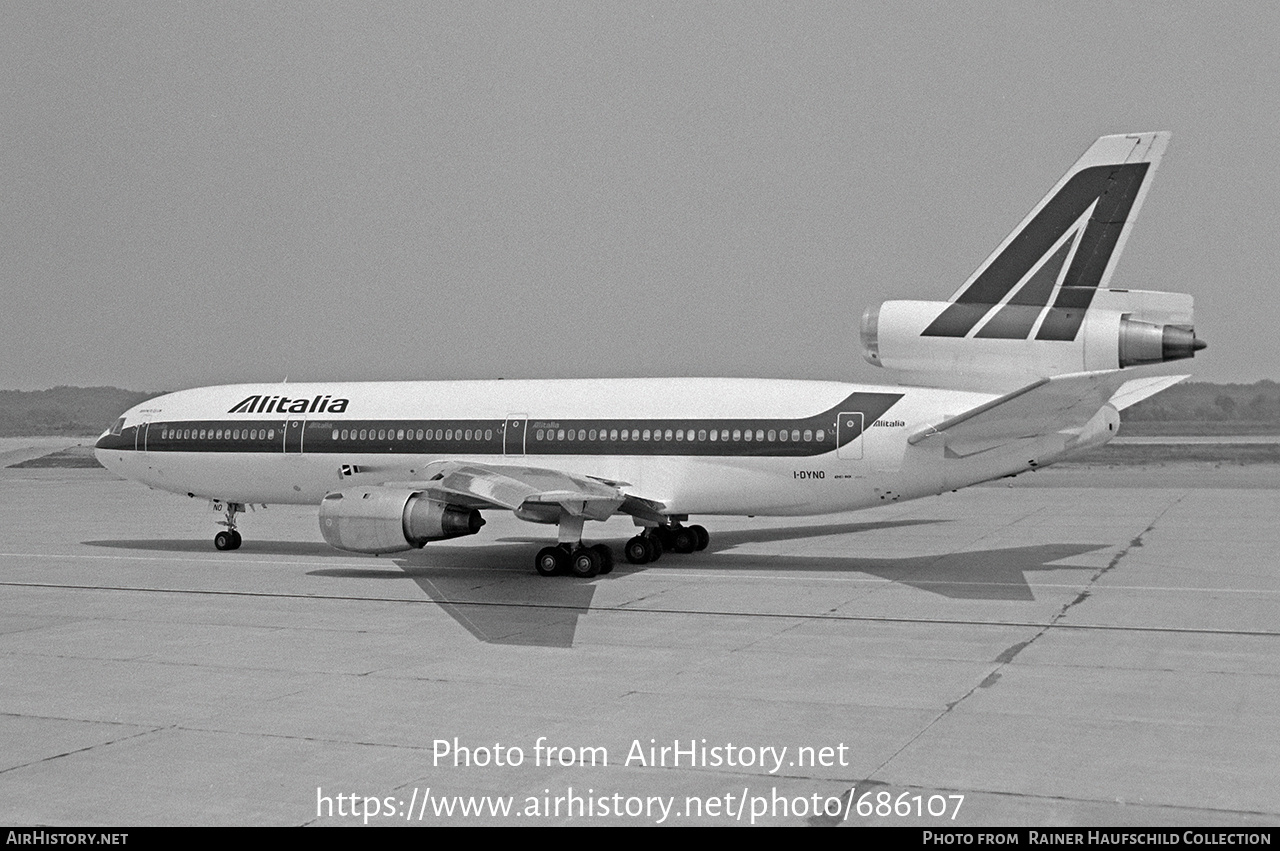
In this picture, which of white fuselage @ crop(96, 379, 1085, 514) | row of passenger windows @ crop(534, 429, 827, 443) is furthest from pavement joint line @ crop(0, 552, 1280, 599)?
row of passenger windows @ crop(534, 429, 827, 443)

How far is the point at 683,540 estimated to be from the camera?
95.0 feet

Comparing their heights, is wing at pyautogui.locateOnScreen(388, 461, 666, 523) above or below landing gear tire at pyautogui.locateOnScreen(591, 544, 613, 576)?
above

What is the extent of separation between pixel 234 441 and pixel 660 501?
439 inches

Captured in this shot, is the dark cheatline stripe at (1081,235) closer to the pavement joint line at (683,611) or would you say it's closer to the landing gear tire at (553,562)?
the pavement joint line at (683,611)

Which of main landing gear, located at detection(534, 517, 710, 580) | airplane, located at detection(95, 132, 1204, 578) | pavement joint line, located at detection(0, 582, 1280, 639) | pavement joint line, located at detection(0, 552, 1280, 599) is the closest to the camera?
pavement joint line, located at detection(0, 582, 1280, 639)

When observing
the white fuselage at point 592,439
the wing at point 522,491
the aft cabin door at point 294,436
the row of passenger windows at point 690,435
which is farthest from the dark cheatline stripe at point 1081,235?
the aft cabin door at point 294,436

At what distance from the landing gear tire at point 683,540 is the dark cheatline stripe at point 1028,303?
8836 millimetres

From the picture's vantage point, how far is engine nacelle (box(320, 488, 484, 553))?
2180cm

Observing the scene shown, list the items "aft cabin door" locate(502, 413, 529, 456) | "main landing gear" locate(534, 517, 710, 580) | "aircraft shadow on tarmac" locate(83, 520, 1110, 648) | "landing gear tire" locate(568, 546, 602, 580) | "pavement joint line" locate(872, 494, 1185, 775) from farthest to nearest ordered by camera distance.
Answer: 1. "aft cabin door" locate(502, 413, 529, 456)
2. "landing gear tire" locate(568, 546, 602, 580)
3. "main landing gear" locate(534, 517, 710, 580)
4. "aircraft shadow on tarmac" locate(83, 520, 1110, 648)
5. "pavement joint line" locate(872, 494, 1185, 775)

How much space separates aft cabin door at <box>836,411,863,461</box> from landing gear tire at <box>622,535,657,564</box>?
4.80 metres

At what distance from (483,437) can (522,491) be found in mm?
6535

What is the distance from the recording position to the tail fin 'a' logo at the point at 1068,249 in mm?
22797

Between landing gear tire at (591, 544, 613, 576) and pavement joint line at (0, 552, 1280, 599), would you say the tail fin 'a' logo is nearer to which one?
pavement joint line at (0, 552, 1280, 599)
